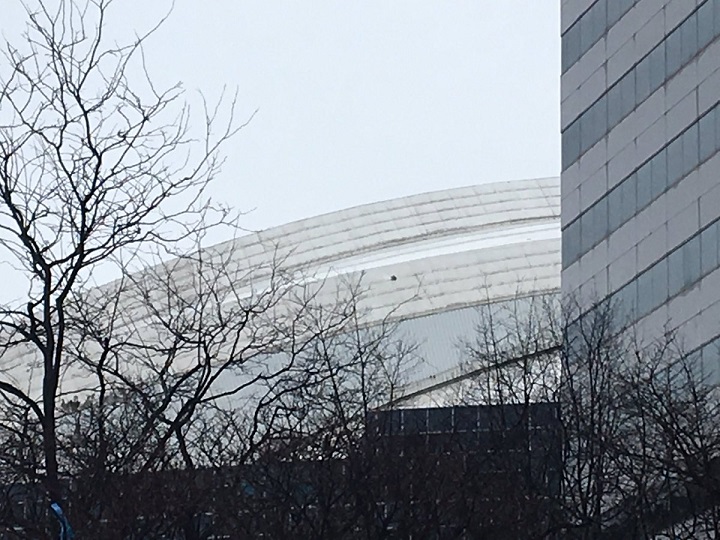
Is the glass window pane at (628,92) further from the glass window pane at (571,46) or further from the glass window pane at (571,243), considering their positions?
the glass window pane at (571,243)

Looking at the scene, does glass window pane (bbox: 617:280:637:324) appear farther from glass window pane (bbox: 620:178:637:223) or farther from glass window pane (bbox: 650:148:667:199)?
glass window pane (bbox: 650:148:667:199)

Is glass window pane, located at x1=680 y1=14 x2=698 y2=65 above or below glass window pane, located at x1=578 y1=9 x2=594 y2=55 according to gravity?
below

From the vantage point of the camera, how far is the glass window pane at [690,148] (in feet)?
125

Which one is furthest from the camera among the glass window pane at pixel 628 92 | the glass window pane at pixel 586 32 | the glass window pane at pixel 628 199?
the glass window pane at pixel 586 32

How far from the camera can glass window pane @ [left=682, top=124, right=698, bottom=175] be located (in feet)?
125

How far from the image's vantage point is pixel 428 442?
1077 inches

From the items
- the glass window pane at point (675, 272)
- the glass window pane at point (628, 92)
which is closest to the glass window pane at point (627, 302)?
the glass window pane at point (675, 272)

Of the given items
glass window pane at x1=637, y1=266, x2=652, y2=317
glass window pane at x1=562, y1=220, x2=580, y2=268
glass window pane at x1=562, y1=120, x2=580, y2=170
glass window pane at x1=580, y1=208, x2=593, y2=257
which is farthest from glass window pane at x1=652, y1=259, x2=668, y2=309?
glass window pane at x1=562, y1=120, x2=580, y2=170

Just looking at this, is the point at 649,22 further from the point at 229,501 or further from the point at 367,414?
the point at 229,501

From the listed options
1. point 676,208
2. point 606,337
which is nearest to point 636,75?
point 676,208

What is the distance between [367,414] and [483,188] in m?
57.9

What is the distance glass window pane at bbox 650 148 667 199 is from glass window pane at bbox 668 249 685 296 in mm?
1919

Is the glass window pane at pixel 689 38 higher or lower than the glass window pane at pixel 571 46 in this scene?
lower

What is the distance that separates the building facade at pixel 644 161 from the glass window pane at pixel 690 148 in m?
0.04
